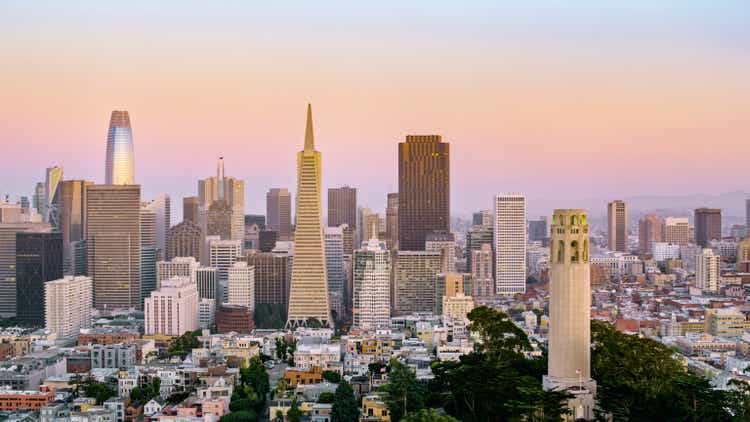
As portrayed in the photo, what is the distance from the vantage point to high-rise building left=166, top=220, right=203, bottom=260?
309 feet

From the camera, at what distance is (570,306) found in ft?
85.1

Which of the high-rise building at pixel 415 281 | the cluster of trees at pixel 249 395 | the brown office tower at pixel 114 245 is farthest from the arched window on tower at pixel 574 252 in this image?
the brown office tower at pixel 114 245

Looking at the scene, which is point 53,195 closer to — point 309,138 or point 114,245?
point 114,245

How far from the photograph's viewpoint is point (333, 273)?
276 feet

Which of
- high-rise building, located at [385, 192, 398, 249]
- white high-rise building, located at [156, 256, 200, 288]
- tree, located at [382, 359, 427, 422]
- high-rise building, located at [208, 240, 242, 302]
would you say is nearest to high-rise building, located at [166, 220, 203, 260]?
high-rise building, located at [208, 240, 242, 302]

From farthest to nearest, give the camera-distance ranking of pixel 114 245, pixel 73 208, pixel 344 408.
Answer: pixel 73 208 → pixel 114 245 → pixel 344 408

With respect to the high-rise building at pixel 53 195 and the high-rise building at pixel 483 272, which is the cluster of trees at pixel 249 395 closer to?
the high-rise building at pixel 483 272

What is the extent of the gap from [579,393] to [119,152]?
9589cm

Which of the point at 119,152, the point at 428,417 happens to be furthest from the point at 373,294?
the point at 119,152

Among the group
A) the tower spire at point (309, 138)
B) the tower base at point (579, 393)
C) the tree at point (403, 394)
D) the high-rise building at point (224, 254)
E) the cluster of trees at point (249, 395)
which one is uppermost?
the tower spire at point (309, 138)

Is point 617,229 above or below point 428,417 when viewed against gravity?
above

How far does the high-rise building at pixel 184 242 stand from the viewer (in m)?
94.2

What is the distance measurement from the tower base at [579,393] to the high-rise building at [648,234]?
83.0m

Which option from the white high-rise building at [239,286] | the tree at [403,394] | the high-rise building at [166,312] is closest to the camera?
the tree at [403,394]
